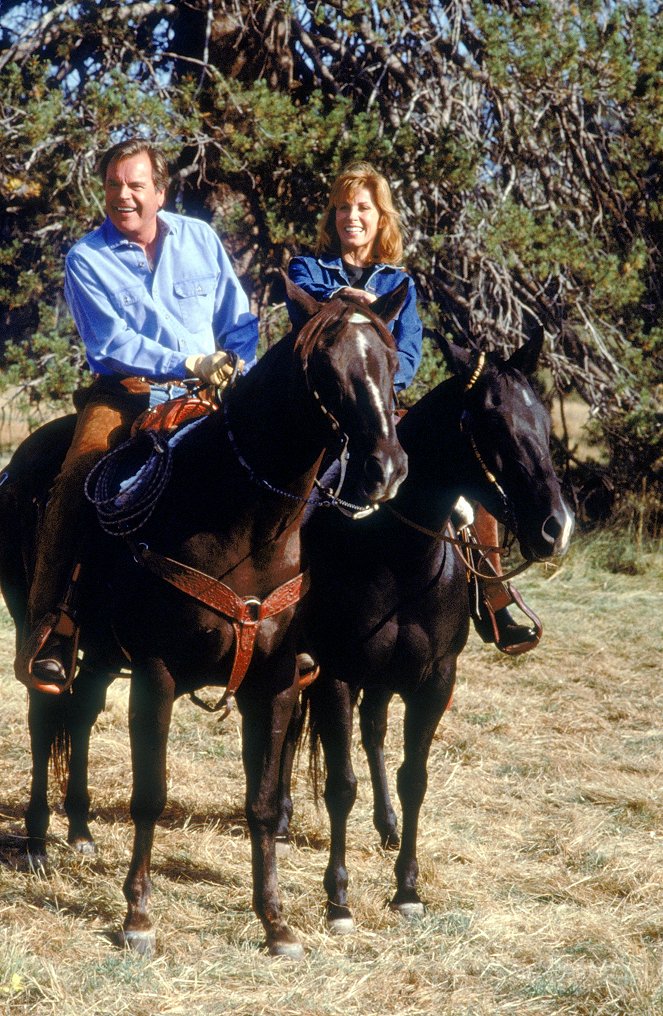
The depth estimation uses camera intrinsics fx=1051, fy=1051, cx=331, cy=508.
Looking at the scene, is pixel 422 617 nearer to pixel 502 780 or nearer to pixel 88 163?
pixel 502 780

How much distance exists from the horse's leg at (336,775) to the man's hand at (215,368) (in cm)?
121

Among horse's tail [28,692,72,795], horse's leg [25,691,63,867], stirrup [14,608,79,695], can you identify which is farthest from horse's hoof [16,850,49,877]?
stirrup [14,608,79,695]

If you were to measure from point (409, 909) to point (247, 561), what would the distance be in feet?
5.21

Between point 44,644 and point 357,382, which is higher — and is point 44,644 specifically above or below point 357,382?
below

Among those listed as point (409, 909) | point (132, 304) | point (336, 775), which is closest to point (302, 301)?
point (132, 304)

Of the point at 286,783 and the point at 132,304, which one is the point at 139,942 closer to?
the point at 286,783

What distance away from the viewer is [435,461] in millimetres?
3930

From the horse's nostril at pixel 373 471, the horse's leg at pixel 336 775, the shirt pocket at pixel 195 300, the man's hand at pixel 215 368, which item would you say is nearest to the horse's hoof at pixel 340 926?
the horse's leg at pixel 336 775

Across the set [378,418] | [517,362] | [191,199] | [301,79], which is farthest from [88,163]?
[378,418]

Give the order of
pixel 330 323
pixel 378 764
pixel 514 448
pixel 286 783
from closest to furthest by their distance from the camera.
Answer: pixel 330 323
pixel 514 448
pixel 286 783
pixel 378 764

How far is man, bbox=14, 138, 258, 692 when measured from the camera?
3.94 metres

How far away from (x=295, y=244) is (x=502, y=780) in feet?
17.2

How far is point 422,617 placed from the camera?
398 centimetres

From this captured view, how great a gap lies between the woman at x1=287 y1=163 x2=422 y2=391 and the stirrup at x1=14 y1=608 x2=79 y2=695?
1.69m
